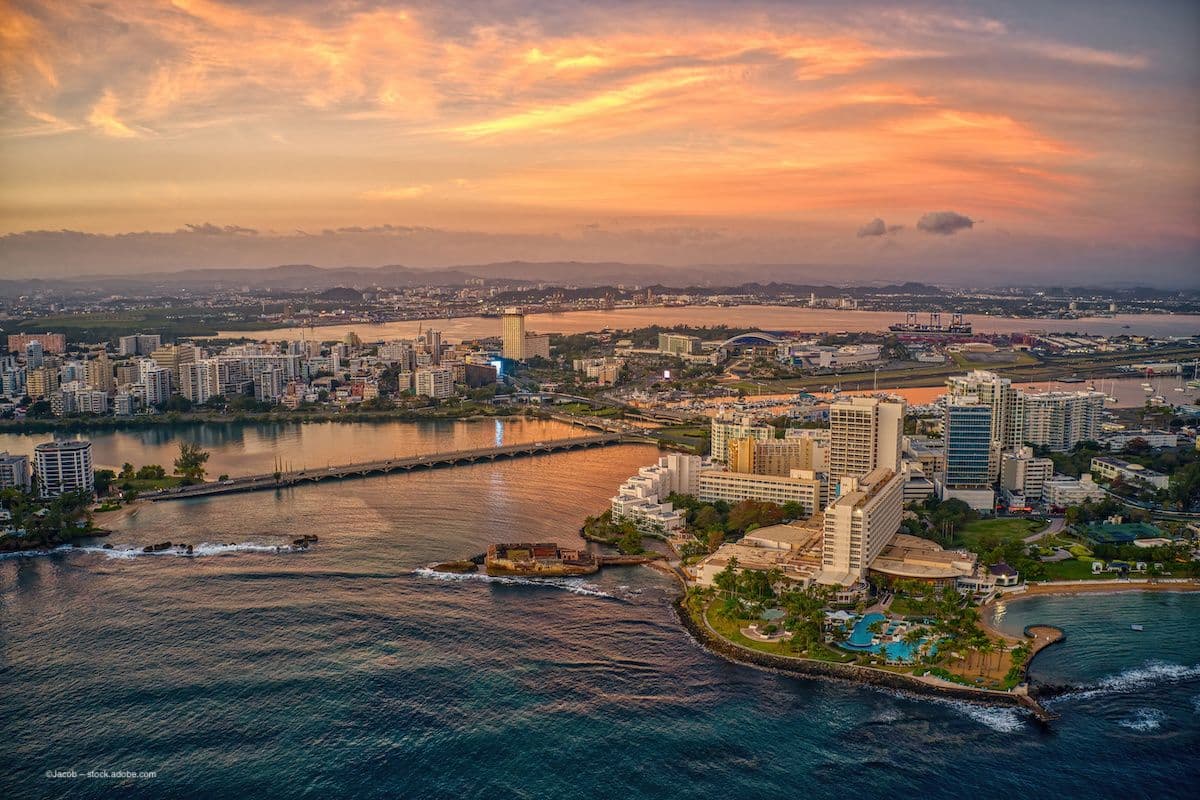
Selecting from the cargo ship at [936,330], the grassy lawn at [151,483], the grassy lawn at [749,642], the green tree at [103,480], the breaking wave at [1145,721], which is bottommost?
the breaking wave at [1145,721]

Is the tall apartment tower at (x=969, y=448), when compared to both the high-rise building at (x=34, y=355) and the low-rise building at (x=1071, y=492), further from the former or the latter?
the high-rise building at (x=34, y=355)

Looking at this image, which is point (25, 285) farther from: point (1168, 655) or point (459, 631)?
point (1168, 655)

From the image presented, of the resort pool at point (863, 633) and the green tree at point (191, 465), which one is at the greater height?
the green tree at point (191, 465)

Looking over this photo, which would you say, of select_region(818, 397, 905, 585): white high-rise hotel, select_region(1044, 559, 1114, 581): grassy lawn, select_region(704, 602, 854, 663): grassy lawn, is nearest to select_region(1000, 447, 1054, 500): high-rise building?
select_region(818, 397, 905, 585): white high-rise hotel

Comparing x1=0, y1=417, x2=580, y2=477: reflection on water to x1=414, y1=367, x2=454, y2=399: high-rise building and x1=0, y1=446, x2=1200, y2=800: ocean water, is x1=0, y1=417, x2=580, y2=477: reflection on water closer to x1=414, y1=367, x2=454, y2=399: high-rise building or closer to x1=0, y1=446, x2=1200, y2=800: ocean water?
x1=414, y1=367, x2=454, y2=399: high-rise building

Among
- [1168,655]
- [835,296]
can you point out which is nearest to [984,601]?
[1168,655]

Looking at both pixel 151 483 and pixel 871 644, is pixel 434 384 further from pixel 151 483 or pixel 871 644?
pixel 871 644

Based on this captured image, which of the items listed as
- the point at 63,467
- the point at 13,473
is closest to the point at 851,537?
the point at 63,467

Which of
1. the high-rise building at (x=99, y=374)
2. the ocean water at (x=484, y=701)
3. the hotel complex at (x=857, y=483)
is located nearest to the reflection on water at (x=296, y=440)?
the high-rise building at (x=99, y=374)
